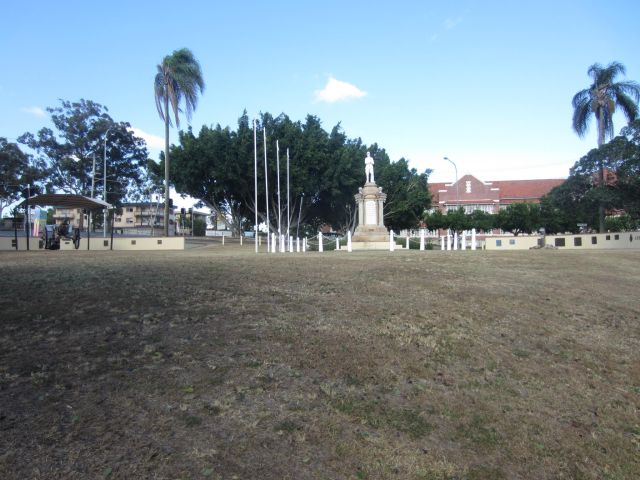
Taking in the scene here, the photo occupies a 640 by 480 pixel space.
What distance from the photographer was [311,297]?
7.80 metres

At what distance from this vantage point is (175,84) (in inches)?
1358

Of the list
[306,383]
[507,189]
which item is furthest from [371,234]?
[507,189]

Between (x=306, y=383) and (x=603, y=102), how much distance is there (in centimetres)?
4042

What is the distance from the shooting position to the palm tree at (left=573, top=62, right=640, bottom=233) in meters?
36.5

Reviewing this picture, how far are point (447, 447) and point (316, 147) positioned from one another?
3621 cm

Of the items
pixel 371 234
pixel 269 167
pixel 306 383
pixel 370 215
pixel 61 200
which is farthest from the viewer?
pixel 269 167

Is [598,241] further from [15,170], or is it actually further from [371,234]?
[15,170]

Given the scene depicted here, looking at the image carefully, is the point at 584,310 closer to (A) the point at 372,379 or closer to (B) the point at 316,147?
(A) the point at 372,379

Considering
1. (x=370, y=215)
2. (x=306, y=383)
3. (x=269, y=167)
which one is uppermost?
(x=269, y=167)

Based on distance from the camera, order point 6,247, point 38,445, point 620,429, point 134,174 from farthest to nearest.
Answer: point 134,174
point 6,247
point 620,429
point 38,445

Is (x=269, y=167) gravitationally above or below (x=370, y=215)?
above

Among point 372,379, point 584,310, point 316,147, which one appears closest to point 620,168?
point 316,147

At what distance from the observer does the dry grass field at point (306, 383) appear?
3594mm

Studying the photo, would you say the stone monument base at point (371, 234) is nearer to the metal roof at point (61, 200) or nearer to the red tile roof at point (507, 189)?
the metal roof at point (61, 200)
